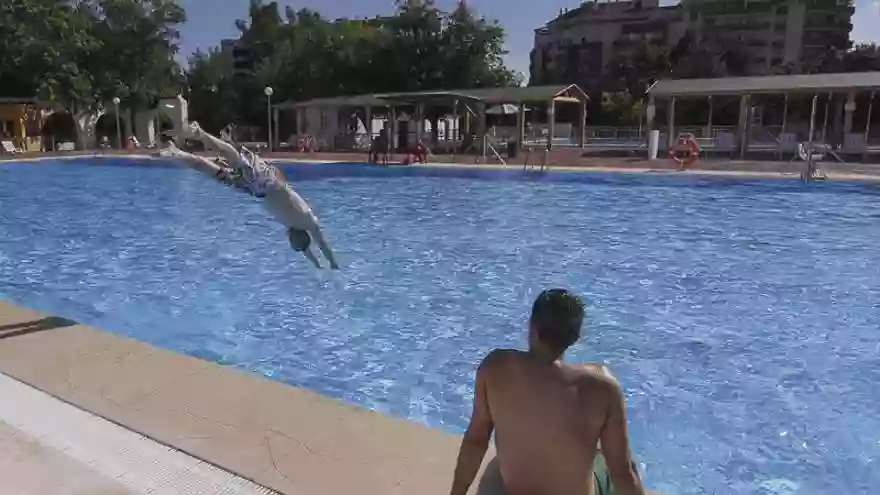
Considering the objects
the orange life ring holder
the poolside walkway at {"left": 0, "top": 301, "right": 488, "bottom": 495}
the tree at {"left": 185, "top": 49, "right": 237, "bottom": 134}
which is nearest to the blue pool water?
the poolside walkway at {"left": 0, "top": 301, "right": 488, "bottom": 495}

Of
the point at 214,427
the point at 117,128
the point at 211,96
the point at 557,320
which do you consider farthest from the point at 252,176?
the point at 211,96

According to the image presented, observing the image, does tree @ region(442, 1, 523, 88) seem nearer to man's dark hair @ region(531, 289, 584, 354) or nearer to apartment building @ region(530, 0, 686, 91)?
apartment building @ region(530, 0, 686, 91)

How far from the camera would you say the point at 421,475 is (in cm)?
316

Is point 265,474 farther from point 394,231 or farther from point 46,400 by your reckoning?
point 394,231

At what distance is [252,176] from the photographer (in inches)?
232

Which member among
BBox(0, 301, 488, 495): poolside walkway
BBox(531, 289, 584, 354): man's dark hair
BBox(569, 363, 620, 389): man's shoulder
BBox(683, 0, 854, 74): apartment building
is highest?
BBox(683, 0, 854, 74): apartment building

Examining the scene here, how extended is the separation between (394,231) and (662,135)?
20.8 meters

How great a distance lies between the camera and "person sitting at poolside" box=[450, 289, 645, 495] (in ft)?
6.10

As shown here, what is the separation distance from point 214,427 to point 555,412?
229 centimetres

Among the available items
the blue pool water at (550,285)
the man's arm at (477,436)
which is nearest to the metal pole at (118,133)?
the blue pool water at (550,285)

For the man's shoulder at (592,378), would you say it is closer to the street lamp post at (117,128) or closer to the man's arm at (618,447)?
the man's arm at (618,447)

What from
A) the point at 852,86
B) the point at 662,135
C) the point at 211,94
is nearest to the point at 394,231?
the point at 852,86

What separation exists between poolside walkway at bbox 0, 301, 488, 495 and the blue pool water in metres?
1.37

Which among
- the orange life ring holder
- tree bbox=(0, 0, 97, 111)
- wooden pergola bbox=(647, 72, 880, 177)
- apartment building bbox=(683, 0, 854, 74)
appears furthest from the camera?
apartment building bbox=(683, 0, 854, 74)
